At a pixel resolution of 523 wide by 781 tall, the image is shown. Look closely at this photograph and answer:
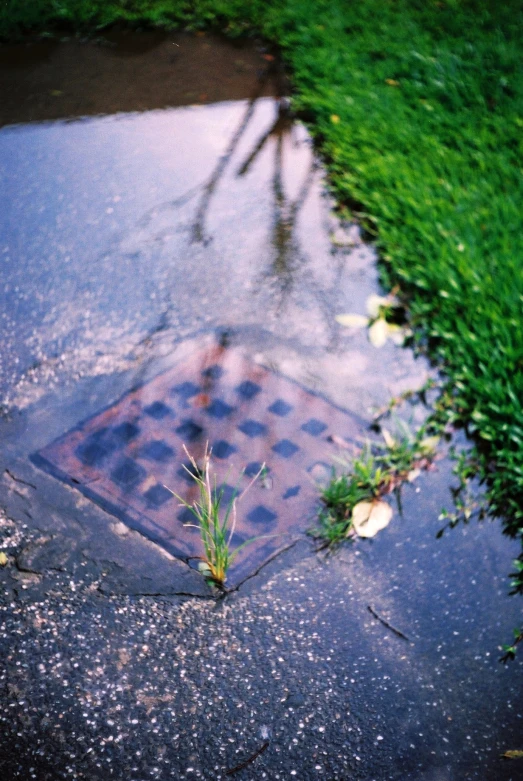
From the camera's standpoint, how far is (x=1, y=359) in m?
2.79

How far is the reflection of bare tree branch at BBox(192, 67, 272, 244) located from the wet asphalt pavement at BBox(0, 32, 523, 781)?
2.2 inches

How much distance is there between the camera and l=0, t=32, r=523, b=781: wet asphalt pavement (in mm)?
1792

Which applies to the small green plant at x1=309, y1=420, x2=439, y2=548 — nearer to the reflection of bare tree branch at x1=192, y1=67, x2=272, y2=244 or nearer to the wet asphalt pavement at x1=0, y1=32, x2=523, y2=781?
the wet asphalt pavement at x1=0, y1=32, x2=523, y2=781

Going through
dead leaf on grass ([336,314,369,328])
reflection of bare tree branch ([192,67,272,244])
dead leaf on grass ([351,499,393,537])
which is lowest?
dead leaf on grass ([351,499,393,537])

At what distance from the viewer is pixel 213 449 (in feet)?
8.14

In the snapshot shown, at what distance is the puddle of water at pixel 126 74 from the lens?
455cm

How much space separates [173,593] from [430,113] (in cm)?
355

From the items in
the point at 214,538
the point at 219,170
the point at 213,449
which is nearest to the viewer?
the point at 214,538

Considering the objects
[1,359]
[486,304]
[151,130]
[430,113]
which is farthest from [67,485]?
[430,113]

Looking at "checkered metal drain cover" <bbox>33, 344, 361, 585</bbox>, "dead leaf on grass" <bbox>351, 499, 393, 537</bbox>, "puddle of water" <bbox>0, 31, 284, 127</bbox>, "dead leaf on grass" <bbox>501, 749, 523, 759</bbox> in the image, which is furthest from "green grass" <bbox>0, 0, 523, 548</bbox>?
"dead leaf on grass" <bbox>501, 749, 523, 759</bbox>

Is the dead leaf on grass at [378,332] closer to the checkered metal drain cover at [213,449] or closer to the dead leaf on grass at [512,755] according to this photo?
the checkered metal drain cover at [213,449]

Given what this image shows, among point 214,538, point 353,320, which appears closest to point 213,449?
point 214,538

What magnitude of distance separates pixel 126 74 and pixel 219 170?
57.9 inches

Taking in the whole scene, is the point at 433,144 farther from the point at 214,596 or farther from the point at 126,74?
the point at 214,596
